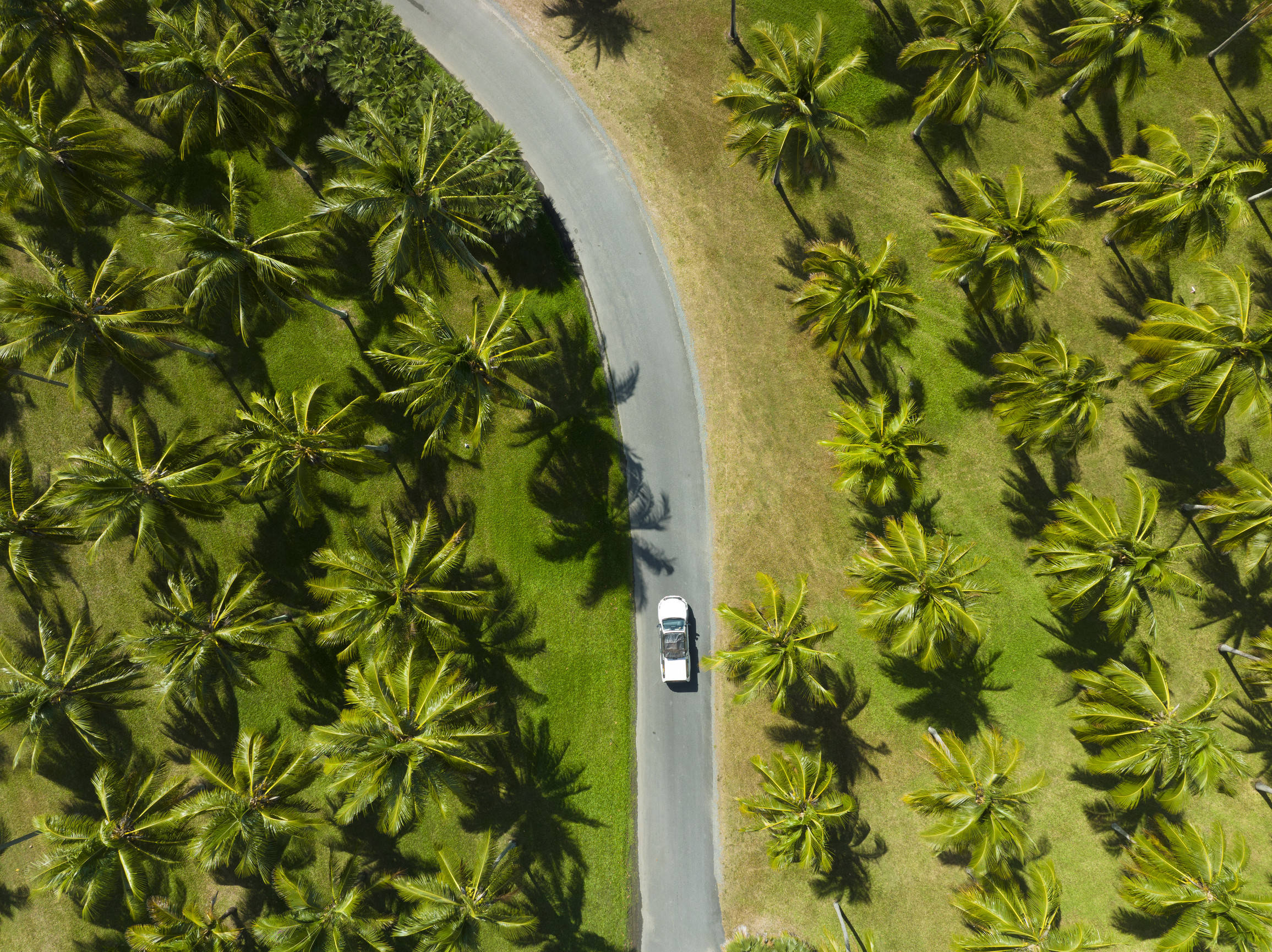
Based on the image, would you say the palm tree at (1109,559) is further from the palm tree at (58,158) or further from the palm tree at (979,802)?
the palm tree at (58,158)

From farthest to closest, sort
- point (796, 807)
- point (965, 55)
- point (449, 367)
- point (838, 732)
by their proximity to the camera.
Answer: point (838, 732), point (796, 807), point (965, 55), point (449, 367)

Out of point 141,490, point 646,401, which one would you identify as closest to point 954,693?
point 646,401

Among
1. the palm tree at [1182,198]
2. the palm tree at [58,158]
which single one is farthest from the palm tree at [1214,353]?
the palm tree at [58,158]

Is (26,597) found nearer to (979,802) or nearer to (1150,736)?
(979,802)

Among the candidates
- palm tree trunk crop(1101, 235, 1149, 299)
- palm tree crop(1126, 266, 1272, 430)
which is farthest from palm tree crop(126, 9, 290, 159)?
palm tree crop(1126, 266, 1272, 430)

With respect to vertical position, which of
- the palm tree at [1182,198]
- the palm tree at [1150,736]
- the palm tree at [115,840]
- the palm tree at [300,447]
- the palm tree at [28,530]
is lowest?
the palm tree at [115,840]

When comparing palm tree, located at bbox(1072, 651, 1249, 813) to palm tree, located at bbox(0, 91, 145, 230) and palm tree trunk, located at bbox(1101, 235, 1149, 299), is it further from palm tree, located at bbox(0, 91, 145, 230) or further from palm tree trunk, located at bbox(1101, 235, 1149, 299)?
palm tree, located at bbox(0, 91, 145, 230)

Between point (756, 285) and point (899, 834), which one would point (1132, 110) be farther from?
point (899, 834)
